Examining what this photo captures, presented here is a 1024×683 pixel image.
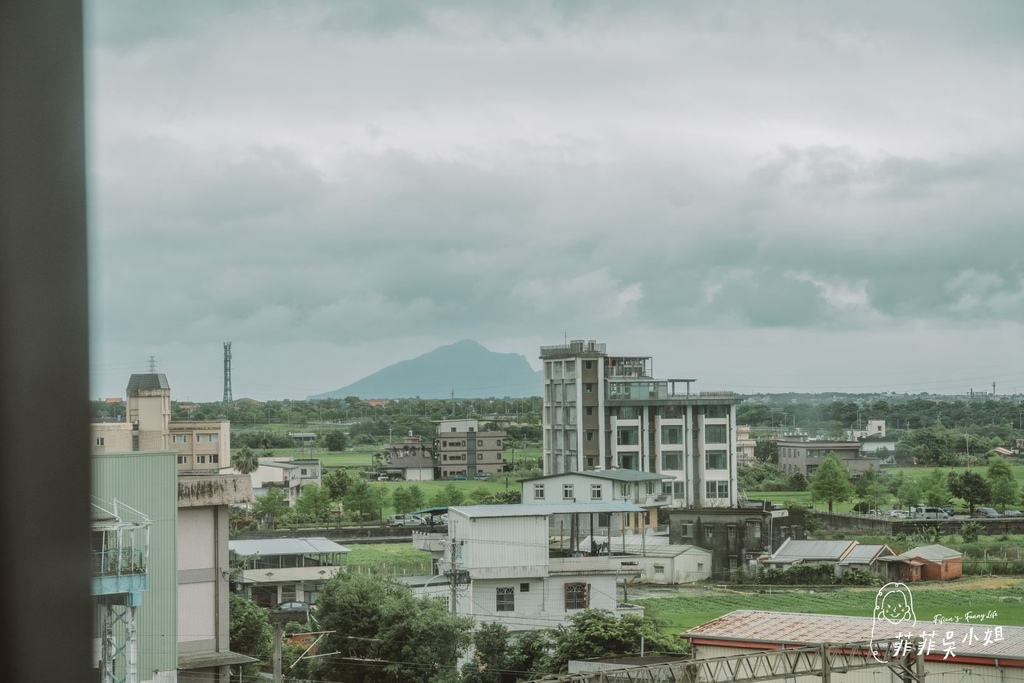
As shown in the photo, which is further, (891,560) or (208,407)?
(208,407)

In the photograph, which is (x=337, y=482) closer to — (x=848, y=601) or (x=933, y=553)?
(x=848, y=601)

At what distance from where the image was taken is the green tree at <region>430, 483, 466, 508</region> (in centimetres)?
884

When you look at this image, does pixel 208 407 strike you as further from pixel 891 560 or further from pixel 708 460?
pixel 891 560

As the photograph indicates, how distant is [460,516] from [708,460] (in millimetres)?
3720

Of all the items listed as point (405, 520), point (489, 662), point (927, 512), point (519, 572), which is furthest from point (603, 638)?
point (927, 512)

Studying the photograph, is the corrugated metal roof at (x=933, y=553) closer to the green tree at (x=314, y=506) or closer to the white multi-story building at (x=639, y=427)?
the white multi-story building at (x=639, y=427)

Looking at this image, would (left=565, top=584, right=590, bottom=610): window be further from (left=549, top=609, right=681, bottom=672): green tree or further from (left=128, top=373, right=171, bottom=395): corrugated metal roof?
(left=128, top=373, right=171, bottom=395): corrugated metal roof

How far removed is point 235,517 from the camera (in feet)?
28.1

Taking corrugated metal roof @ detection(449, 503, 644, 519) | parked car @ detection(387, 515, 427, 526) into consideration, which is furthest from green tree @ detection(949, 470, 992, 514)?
parked car @ detection(387, 515, 427, 526)

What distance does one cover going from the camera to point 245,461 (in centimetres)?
917

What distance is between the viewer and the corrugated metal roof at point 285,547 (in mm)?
7242

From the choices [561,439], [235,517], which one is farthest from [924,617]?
[235,517]

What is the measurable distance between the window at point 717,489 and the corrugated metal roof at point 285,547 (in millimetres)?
3674

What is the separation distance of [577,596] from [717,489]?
339 cm
